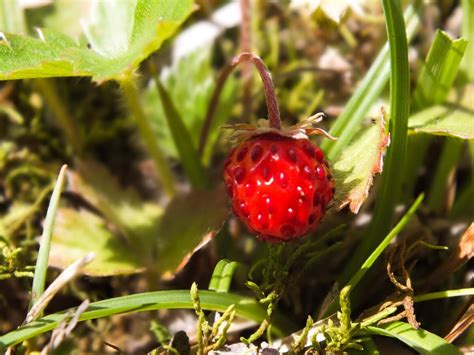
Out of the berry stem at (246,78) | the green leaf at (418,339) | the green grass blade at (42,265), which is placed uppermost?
the berry stem at (246,78)

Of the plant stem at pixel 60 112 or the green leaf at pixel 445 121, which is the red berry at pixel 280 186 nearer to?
the green leaf at pixel 445 121

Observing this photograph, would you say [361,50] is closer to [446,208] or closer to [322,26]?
[322,26]

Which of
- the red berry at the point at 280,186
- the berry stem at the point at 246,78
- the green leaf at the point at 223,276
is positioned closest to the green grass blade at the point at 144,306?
the green leaf at the point at 223,276

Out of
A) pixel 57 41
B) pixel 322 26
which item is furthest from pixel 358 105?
pixel 57 41

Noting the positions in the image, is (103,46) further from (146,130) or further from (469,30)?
(469,30)

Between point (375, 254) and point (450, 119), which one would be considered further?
point (450, 119)

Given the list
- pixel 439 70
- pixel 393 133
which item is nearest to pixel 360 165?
pixel 393 133
